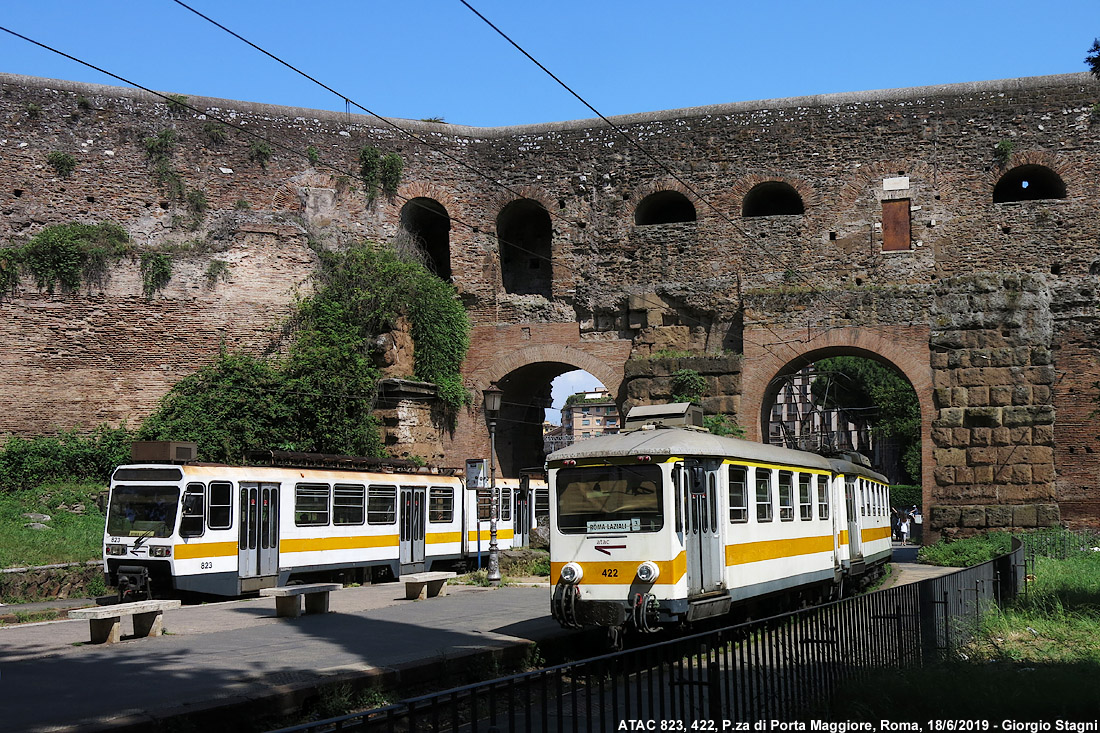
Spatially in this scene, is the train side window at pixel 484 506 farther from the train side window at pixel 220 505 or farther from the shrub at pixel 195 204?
the shrub at pixel 195 204

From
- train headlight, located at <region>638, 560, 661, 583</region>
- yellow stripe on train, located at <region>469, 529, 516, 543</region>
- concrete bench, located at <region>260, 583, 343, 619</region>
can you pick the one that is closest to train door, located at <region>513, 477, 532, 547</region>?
yellow stripe on train, located at <region>469, 529, 516, 543</region>

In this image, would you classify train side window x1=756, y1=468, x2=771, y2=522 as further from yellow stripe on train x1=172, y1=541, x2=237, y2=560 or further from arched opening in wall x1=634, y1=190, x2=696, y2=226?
arched opening in wall x1=634, y1=190, x2=696, y2=226

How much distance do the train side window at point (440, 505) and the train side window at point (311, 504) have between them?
3490mm

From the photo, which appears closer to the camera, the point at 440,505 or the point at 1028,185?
the point at 440,505

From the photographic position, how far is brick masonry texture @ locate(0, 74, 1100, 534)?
2370 cm

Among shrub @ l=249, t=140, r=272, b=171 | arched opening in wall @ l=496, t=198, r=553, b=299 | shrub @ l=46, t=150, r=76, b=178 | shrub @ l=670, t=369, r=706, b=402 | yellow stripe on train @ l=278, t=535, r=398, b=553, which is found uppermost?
shrub @ l=249, t=140, r=272, b=171

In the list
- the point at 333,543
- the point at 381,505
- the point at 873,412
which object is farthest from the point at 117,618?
the point at 873,412

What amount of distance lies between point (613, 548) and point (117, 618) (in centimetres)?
514

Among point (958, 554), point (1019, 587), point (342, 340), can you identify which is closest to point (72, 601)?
point (342, 340)

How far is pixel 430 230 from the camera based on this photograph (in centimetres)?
2983

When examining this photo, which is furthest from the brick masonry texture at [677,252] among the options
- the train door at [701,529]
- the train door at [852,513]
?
the train door at [701,529]

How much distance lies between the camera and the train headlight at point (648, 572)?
1029 centimetres

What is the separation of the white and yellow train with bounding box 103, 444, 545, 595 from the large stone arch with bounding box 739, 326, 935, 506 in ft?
28.1

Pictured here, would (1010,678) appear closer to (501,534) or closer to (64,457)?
(501,534)
